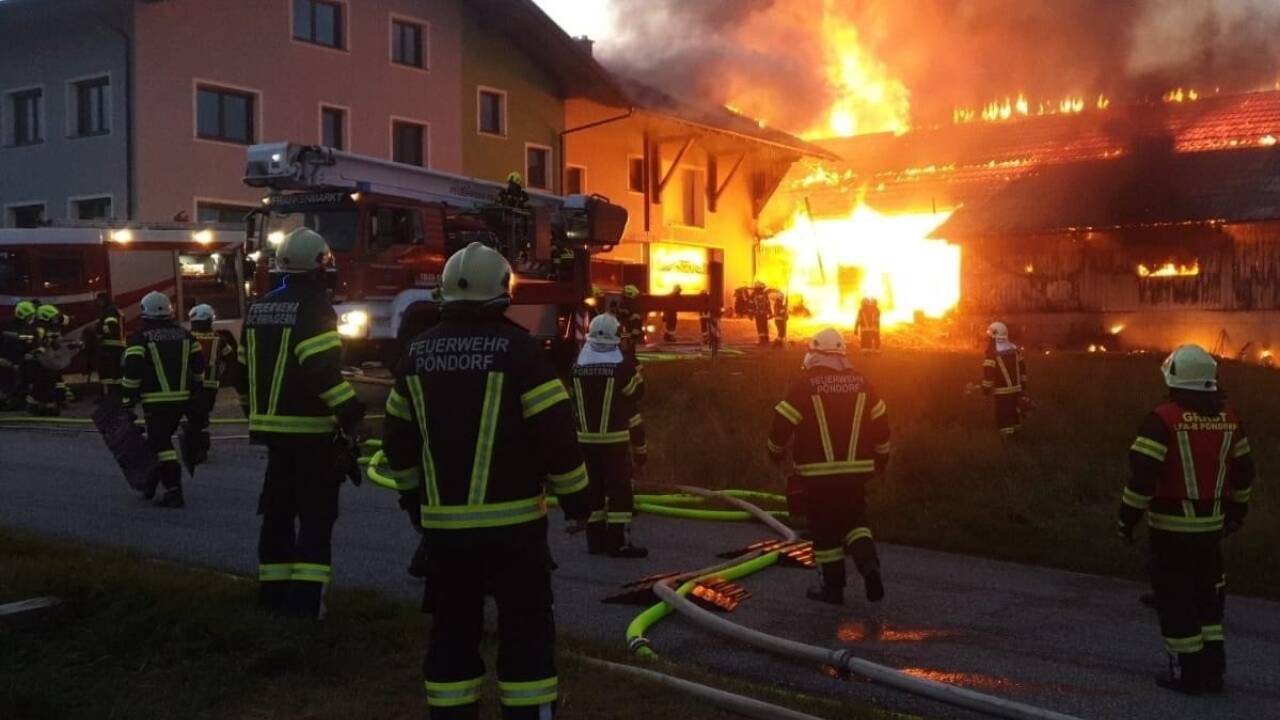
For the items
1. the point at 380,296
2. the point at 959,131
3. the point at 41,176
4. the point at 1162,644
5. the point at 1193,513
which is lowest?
the point at 1162,644

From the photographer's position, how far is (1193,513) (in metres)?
5.66

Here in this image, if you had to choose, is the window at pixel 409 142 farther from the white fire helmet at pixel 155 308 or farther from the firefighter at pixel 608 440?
the firefighter at pixel 608 440

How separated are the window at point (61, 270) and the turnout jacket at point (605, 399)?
46.5ft

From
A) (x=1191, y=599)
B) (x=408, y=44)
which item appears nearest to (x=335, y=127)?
(x=408, y=44)

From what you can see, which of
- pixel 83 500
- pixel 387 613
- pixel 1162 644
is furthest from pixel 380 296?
pixel 1162 644

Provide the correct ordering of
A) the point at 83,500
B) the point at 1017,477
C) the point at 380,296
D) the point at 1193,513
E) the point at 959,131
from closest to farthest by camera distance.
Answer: the point at 1193,513
the point at 83,500
the point at 1017,477
the point at 380,296
the point at 959,131

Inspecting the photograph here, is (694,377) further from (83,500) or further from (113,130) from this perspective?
(113,130)

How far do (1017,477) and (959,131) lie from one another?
27850 millimetres

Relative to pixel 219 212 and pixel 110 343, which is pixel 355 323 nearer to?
pixel 110 343

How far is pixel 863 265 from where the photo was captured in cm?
3656

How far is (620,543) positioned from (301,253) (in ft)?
11.3

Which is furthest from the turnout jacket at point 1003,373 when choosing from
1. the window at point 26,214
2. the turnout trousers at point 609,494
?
the window at point 26,214

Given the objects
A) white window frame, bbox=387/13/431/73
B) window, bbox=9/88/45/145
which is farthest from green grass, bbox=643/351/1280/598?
window, bbox=9/88/45/145

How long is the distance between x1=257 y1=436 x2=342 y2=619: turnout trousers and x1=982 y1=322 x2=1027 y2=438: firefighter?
Result: 968 cm
